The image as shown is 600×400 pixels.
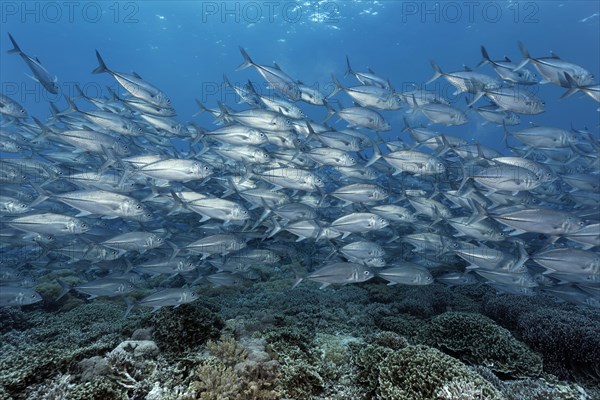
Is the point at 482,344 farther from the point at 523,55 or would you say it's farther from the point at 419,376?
the point at 523,55

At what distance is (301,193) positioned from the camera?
8.67 m

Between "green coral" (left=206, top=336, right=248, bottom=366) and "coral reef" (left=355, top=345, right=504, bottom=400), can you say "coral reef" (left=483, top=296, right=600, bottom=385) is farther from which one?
"green coral" (left=206, top=336, right=248, bottom=366)

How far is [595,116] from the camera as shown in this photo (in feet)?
234

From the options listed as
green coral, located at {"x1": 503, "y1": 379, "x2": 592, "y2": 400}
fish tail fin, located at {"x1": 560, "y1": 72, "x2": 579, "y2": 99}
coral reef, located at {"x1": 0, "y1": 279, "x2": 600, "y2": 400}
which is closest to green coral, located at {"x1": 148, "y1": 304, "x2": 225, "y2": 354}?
coral reef, located at {"x1": 0, "y1": 279, "x2": 600, "y2": 400}

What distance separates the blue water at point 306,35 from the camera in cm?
3569

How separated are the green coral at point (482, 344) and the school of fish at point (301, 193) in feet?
3.12

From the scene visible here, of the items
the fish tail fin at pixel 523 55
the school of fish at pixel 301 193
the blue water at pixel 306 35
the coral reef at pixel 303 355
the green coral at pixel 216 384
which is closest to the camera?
the green coral at pixel 216 384

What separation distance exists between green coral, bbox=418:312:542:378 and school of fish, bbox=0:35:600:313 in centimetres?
95

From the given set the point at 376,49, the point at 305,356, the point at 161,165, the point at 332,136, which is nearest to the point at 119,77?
the point at 161,165

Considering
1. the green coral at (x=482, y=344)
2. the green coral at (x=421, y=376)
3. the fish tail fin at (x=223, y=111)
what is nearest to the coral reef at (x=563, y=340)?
the green coral at (x=482, y=344)

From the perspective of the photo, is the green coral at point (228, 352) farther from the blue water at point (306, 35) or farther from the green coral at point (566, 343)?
the blue water at point (306, 35)

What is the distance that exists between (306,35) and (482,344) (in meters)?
44.2

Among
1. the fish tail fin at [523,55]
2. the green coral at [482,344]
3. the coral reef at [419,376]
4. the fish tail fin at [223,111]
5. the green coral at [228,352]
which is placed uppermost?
the fish tail fin at [223,111]

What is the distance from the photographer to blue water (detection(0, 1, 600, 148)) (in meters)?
35.7
